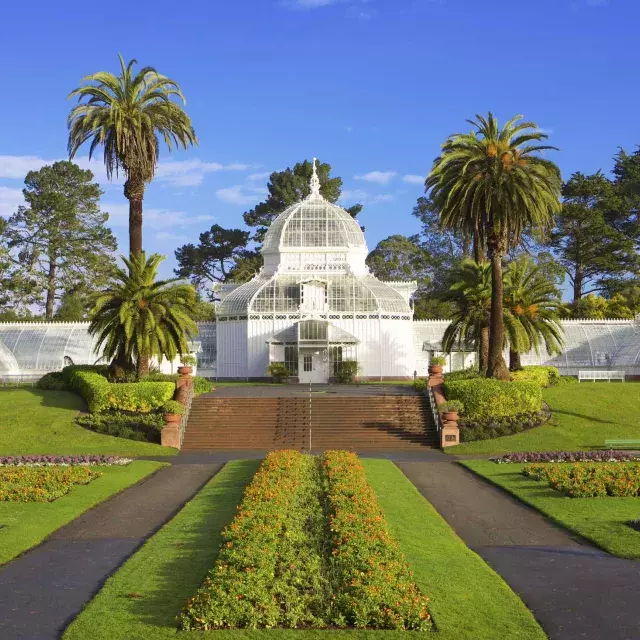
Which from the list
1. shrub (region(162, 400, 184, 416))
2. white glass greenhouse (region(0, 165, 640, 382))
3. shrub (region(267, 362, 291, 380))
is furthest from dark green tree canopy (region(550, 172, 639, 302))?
shrub (region(162, 400, 184, 416))

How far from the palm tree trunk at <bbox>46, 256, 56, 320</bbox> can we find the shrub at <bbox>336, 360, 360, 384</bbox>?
33.2 m

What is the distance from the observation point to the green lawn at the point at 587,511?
16.8m

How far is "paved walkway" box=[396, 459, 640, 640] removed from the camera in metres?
12.0

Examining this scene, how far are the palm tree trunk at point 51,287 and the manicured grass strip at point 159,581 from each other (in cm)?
6142

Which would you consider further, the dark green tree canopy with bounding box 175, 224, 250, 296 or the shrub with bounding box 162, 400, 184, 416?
the dark green tree canopy with bounding box 175, 224, 250, 296

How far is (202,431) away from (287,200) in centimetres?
5894

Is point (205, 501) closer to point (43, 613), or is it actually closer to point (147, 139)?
point (43, 613)

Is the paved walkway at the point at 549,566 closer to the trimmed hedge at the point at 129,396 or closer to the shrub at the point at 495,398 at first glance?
the shrub at the point at 495,398

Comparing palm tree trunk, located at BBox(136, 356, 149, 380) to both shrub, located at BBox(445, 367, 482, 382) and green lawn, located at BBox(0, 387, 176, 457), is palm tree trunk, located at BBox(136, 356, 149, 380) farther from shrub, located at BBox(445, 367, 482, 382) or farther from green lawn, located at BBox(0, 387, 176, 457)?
shrub, located at BBox(445, 367, 482, 382)

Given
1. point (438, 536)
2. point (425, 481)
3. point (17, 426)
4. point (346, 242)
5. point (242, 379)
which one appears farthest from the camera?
point (346, 242)

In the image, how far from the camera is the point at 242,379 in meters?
58.0

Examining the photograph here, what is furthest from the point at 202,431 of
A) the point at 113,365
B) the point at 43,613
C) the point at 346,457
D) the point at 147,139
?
the point at 43,613

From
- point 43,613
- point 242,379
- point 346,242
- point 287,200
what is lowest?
point 43,613

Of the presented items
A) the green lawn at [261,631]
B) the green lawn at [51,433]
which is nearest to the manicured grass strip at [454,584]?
the green lawn at [261,631]
